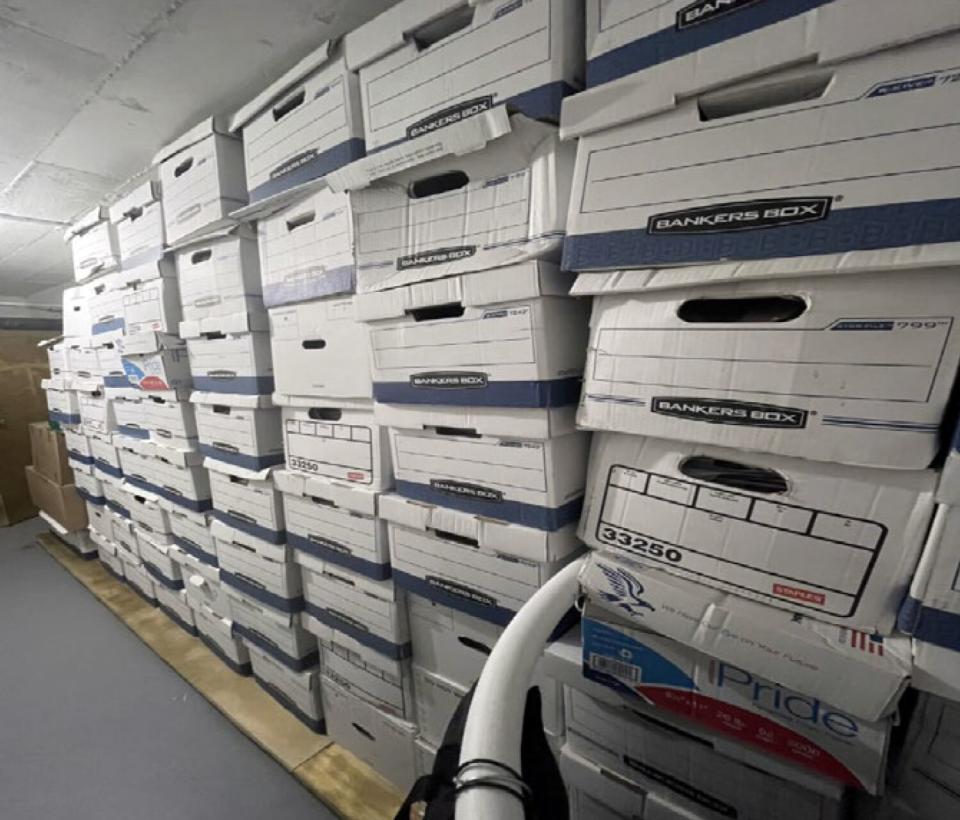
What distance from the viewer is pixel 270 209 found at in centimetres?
107

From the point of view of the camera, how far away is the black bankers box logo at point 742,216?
467 mm

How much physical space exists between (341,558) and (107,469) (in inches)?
66.9

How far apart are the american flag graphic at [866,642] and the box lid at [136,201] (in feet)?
6.24

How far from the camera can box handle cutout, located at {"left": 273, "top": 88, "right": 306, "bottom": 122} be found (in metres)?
0.97

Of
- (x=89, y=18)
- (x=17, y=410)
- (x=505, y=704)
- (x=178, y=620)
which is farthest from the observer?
(x=17, y=410)

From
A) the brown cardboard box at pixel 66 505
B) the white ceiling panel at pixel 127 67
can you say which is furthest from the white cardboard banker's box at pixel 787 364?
the brown cardboard box at pixel 66 505

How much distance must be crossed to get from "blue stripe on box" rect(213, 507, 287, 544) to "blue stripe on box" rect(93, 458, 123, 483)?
902 millimetres

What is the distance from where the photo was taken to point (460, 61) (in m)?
0.70

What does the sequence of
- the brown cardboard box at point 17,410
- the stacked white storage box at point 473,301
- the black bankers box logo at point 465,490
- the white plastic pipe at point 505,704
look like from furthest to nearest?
the brown cardboard box at point 17,410 < the black bankers box logo at point 465,490 < the stacked white storage box at point 473,301 < the white plastic pipe at point 505,704

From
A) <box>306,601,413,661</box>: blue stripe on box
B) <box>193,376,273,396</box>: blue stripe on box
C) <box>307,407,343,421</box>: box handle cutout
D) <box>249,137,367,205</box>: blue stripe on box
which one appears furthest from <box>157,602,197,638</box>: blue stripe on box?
<box>249,137,367,205</box>: blue stripe on box

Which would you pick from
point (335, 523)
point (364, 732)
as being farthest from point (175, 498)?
point (364, 732)

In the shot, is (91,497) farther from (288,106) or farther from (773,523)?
(773,523)

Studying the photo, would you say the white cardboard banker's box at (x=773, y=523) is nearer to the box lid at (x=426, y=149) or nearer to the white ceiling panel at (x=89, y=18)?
the box lid at (x=426, y=149)

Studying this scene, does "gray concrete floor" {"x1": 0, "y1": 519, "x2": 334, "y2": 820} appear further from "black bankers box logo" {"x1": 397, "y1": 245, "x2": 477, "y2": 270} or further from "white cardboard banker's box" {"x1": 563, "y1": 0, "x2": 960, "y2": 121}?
"white cardboard banker's box" {"x1": 563, "y1": 0, "x2": 960, "y2": 121}
